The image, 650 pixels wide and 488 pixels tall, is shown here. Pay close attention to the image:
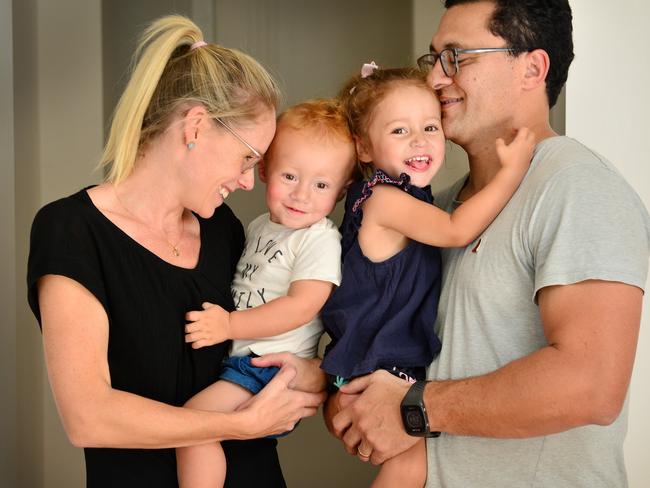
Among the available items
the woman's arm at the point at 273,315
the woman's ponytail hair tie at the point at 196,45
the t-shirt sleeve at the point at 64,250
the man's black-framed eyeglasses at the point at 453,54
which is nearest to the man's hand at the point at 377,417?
the woman's arm at the point at 273,315

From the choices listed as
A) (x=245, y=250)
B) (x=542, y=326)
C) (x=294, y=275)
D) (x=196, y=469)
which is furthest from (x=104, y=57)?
(x=542, y=326)

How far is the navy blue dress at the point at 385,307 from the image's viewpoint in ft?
7.20

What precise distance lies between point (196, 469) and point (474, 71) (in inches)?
52.6

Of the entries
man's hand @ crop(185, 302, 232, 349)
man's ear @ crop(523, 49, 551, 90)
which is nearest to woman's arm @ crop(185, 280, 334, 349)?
man's hand @ crop(185, 302, 232, 349)

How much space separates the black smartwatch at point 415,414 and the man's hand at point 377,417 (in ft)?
0.14

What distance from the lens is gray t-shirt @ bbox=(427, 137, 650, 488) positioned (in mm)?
1816

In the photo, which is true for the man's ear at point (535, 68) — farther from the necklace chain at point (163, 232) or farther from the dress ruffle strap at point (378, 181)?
the necklace chain at point (163, 232)

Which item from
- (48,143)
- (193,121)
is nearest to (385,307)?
(193,121)

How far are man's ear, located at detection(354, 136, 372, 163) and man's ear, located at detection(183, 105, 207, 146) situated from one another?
1.57ft

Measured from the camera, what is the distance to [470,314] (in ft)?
6.79

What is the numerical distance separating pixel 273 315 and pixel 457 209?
573mm

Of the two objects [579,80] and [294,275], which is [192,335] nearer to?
[294,275]

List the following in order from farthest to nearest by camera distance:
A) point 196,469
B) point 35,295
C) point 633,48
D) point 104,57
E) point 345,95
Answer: point 104,57, point 633,48, point 345,95, point 196,469, point 35,295

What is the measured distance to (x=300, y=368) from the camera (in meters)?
2.33
